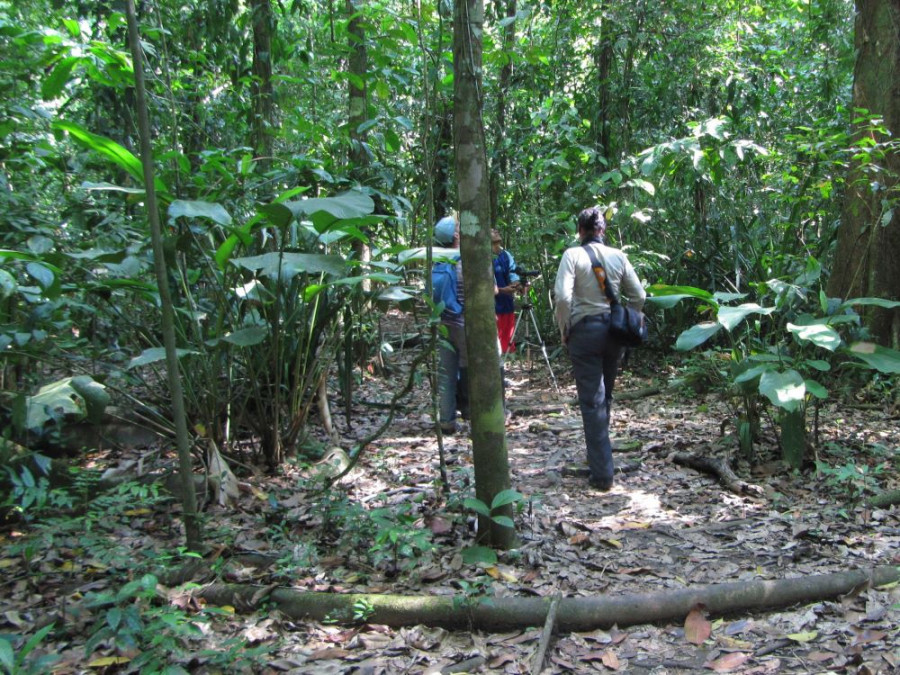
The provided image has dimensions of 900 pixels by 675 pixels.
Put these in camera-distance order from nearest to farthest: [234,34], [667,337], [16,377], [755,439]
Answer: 1. [16,377]
2. [755,439]
3. [234,34]
4. [667,337]

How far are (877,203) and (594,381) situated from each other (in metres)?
2.83

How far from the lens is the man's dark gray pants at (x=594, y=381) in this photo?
14.6 ft

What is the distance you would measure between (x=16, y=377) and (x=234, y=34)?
371cm

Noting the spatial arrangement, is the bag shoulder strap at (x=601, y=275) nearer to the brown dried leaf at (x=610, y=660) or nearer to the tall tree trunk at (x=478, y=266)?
the tall tree trunk at (x=478, y=266)

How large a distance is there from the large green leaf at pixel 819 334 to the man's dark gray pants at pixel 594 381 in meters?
1.06

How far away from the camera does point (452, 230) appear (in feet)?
18.4

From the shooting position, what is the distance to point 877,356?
13.4ft

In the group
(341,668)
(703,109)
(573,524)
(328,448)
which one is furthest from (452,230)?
(703,109)

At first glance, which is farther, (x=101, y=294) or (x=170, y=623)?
(x=101, y=294)

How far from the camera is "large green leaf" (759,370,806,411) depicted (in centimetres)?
385

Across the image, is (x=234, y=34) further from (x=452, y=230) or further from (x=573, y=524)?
(x=573, y=524)

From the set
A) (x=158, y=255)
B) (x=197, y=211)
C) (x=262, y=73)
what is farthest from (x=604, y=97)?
(x=158, y=255)

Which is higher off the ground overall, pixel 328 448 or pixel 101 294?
pixel 101 294

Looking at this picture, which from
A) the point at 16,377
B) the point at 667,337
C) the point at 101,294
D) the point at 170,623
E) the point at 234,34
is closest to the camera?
the point at 170,623
